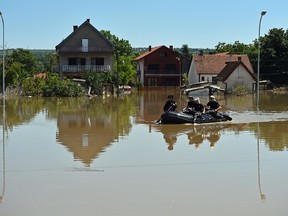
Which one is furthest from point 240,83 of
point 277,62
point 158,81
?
point 158,81

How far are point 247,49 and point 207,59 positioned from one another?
48.0ft

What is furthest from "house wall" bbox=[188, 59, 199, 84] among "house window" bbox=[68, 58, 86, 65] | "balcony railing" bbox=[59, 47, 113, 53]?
"house window" bbox=[68, 58, 86, 65]

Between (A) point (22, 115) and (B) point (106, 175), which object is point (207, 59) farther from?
(B) point (106, 175)

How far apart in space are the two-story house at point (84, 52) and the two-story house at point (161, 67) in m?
21.3

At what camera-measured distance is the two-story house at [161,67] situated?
84775 mm

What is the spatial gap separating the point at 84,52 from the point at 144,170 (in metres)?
50.3

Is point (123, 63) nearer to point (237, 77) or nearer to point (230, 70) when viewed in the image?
point (230, 70)

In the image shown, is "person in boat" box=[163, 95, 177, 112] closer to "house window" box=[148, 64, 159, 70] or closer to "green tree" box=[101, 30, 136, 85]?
"green tree" box=[101, 30, 136, 85]

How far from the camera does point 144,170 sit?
Result: 46.5 feet

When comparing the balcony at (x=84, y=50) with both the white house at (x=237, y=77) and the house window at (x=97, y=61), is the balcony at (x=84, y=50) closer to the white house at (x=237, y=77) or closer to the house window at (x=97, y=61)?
the house window at (x=97, y=61)

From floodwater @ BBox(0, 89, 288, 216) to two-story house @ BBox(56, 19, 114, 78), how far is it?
1513 inches

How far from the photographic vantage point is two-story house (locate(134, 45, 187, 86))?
84775 mm

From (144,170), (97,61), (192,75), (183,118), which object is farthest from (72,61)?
(144,170)

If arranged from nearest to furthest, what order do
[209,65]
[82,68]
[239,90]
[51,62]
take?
[239,90] < [82,68] < [209,65] < [51,62]
